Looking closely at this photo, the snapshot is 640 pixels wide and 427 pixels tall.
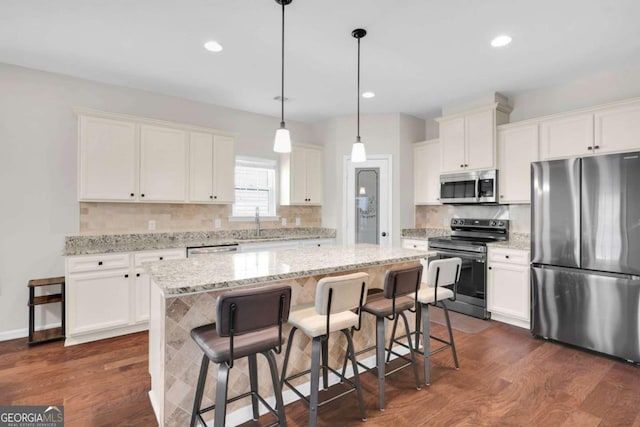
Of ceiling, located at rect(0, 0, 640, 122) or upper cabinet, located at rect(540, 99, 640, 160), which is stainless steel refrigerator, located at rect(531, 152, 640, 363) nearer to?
upper cabinet, located at rect(540, 99, 640, 160)

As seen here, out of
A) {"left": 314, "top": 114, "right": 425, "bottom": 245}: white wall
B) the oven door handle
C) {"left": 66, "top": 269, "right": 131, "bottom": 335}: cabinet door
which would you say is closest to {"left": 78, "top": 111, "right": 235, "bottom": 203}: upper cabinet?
{"left": 66, "top": 269, "right": 131, "bottom": 335}: cabinet door

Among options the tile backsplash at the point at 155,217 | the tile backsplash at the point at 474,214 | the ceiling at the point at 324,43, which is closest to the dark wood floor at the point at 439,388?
the tile backsplash at the point at 155,217

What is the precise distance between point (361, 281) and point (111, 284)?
272cm

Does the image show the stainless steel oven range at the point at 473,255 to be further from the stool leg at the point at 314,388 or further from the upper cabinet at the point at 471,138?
the stool leg at the point at 314,388

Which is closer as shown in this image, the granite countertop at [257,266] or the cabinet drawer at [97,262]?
the granite countertop at [257,266]

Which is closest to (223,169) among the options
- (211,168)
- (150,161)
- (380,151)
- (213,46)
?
(211,168)

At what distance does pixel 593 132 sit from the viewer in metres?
3.39

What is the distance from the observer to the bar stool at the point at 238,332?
154 cm

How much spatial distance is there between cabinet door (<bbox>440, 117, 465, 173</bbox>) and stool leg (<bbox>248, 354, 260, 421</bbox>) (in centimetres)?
365

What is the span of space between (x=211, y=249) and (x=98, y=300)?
3.90 ft

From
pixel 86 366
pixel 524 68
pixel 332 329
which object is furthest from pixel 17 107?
pixel 524 68

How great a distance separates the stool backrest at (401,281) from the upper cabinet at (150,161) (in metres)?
2.88

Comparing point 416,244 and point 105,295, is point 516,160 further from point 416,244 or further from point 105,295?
point 105,295

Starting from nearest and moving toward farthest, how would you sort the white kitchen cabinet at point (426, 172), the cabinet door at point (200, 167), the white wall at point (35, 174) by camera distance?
the white wall at point (35, 174)
the cabinet door at point (200, 167)
the white kitchen cabinet at point (426, 172)
